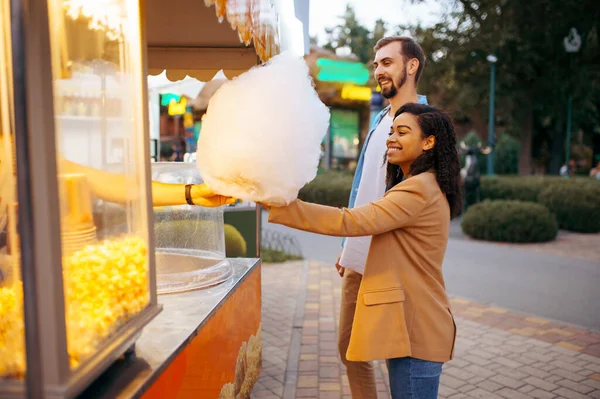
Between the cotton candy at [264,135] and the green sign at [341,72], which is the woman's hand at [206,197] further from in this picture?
the green sign at [341,72]

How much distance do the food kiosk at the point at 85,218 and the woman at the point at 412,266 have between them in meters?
0.70

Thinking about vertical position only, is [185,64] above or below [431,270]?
above

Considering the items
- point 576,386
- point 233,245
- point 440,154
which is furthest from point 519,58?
point 440,154

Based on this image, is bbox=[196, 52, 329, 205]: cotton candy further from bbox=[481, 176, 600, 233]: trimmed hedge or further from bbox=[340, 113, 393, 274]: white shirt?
bbox=[481, 176, 600, 233]: trimmed hedge

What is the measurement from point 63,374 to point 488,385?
3364 millimetres

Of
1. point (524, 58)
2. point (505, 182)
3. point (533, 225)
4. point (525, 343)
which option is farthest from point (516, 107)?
point (525, 343)

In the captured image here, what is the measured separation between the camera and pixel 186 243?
8.86 ft

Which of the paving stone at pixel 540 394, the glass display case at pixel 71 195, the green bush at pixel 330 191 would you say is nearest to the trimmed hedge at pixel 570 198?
the green bush at pixel 330 191

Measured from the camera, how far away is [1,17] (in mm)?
1049

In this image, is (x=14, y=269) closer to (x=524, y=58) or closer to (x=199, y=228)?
(x=199, y=228)

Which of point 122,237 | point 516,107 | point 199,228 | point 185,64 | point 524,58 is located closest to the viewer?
point 122,237

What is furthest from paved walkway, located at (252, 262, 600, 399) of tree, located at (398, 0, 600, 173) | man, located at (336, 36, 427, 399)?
tree, located at (398, 0, 600, 173)

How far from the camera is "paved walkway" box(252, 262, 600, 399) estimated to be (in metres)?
3.55

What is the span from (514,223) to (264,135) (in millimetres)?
8846
